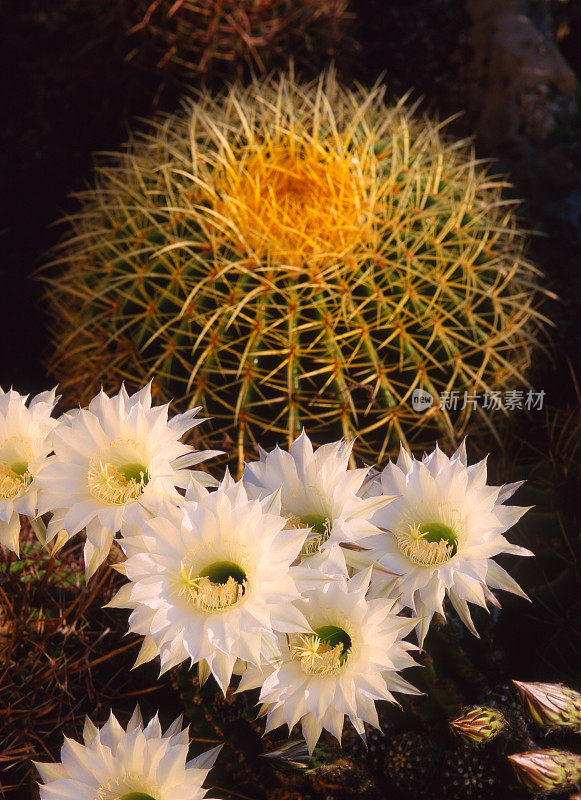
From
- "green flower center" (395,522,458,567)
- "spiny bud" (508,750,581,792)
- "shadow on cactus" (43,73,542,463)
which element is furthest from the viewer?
"shadow on cactus" (43,73,542,463)

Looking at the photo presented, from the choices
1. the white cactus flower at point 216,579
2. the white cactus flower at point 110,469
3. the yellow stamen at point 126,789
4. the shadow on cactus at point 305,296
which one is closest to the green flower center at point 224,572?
the white cactus flower at point 216,579

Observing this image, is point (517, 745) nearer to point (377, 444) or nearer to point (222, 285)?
point (377, 444)

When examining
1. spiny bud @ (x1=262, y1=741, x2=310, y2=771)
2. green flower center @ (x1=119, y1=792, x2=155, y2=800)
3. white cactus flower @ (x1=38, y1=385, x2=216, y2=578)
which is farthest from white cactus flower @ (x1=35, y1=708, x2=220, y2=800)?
white cactus flower @ (x1=38, y1=385, x2=216, y2=578)

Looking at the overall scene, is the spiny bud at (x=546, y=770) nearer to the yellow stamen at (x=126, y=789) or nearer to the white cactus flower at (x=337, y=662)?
the white cactus flower at (x=337, y=662)

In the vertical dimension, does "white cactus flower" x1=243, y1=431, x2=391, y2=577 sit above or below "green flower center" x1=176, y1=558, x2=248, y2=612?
above

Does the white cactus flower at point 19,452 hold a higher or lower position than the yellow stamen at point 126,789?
higher

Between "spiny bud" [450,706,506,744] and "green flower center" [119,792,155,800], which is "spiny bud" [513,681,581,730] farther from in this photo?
"green flower center" [119,792,155,800]
